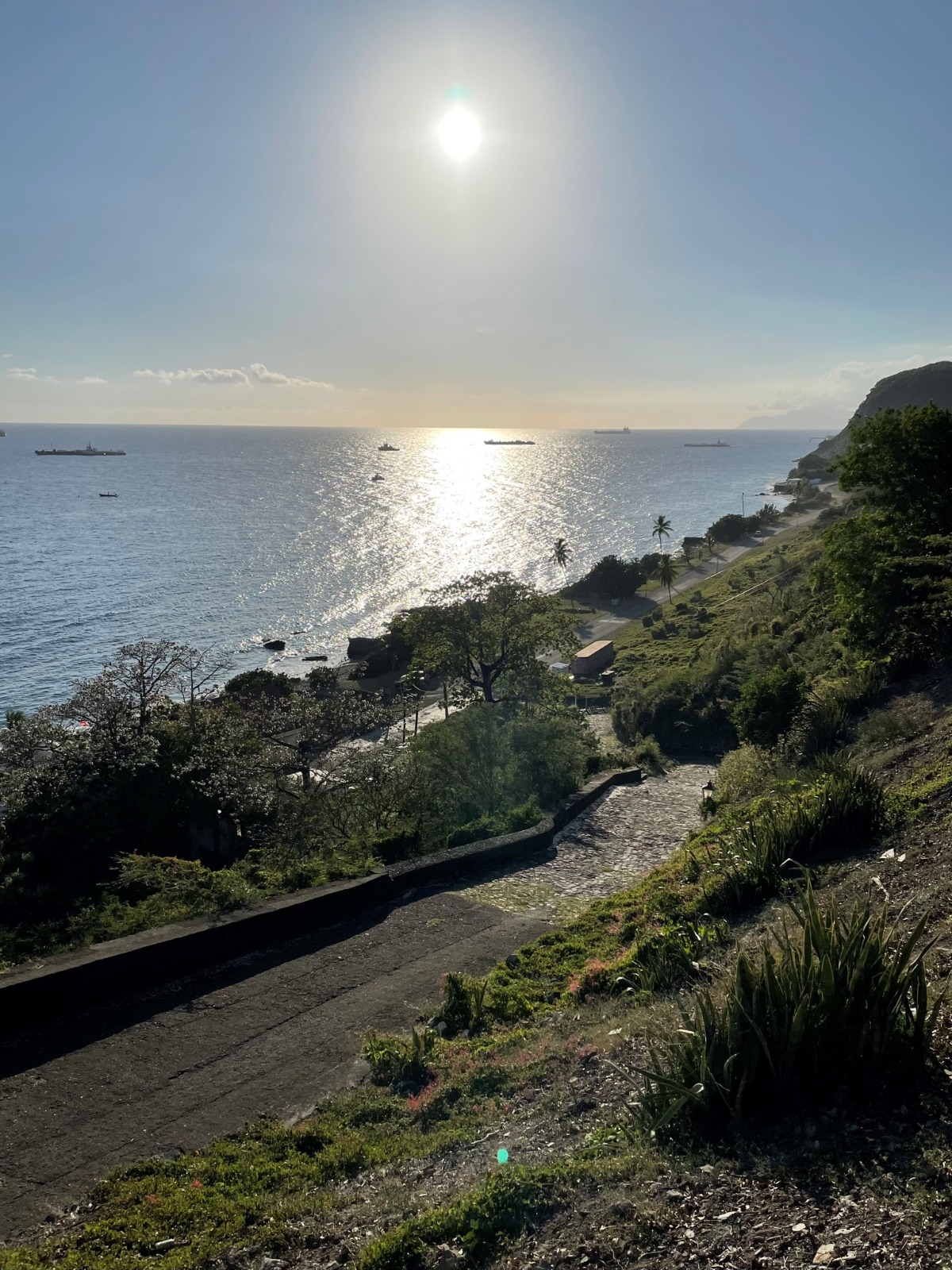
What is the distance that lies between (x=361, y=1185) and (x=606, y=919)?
563cm

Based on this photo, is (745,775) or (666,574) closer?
(745,775)

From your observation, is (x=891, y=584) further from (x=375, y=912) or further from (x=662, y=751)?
(x=375, y=912)

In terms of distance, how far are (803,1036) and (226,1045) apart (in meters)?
5.46

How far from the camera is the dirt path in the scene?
21.4ft

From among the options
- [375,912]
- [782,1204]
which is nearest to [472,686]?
[375,912]

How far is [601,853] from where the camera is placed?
14.9 m

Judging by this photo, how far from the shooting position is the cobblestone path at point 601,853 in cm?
1241

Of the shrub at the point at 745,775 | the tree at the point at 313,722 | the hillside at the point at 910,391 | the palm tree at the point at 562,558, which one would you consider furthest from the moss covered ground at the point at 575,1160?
the hillside at the point at 910,391

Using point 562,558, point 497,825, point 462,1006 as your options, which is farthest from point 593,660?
point 462,1006

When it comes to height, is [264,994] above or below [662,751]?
above

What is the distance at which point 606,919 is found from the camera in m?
10.8

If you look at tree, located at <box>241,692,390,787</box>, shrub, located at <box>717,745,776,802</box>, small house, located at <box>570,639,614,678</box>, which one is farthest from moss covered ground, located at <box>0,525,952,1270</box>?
small house, located at <box>570,639,614,678</box>

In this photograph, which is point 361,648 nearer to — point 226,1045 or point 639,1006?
point 226,1045

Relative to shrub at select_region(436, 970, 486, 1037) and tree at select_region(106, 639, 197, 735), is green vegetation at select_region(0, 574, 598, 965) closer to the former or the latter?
tree at select_region(106, 639, 197, 735)
